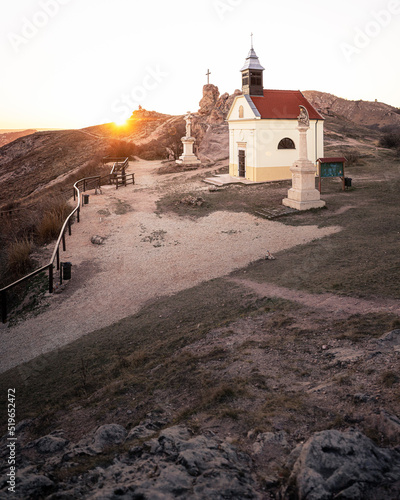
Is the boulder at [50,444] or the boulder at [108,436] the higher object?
the boulder at [108,436]

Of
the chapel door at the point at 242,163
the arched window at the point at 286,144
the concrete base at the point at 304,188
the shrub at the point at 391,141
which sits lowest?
the concrete base at the point at 304,188

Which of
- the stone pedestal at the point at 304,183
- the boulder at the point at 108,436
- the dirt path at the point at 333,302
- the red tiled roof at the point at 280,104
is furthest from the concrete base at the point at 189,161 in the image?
the boulder at the point at 108,436

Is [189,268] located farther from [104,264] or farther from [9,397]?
[9,397]

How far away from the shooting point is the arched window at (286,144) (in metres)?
25.9

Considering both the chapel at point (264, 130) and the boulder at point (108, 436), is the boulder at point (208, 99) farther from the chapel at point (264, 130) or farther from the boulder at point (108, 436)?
the boulder at point (108, 436)

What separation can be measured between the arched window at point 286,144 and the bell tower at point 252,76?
3.59 metres

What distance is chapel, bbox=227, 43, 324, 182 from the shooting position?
25.3m

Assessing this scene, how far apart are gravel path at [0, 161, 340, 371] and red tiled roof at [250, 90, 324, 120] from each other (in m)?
10.1

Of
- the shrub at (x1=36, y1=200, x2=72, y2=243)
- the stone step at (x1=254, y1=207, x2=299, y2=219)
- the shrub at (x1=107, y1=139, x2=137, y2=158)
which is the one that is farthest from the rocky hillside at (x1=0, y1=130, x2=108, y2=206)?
the stone step at (x1=254, y1=207, x2=299, y2=219)

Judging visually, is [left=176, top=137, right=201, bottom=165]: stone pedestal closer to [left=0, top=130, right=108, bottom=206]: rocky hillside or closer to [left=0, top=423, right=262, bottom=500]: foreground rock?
[left=0, top=130, right=108, bottom=206]: rocky hillside

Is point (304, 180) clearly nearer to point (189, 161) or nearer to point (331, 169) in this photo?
point (331, 169)

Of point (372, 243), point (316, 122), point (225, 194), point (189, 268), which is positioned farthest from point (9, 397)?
point (316, 122)

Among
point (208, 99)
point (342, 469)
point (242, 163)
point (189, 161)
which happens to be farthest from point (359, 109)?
point (342, 469)

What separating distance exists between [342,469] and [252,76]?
26.5m
